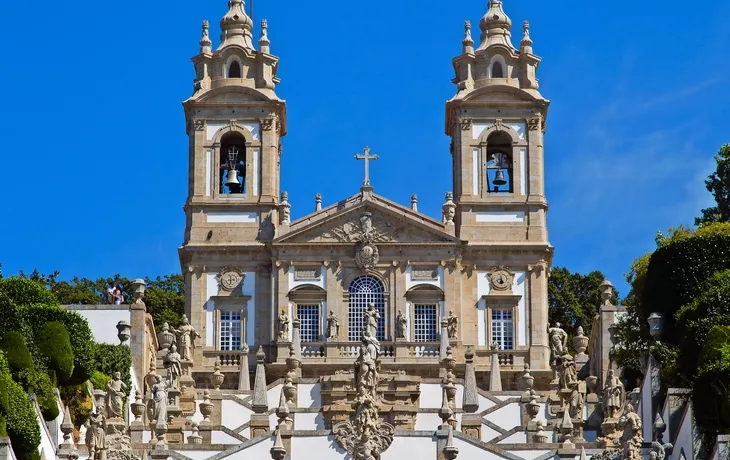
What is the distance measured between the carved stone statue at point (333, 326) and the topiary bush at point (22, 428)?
2356 centimetres

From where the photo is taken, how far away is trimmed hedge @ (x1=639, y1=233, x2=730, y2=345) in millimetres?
74875

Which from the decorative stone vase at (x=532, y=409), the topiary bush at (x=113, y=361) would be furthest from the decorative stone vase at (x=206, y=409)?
the decorative stone vase at (x=532, y=409)

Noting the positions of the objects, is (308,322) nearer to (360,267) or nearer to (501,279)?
(360,267)

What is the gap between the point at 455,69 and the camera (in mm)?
94188

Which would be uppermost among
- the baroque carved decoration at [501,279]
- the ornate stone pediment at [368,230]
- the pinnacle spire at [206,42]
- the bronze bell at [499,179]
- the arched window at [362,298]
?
the pinnacle spire at [206,42]

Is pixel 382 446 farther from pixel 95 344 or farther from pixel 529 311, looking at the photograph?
pixel 529 311

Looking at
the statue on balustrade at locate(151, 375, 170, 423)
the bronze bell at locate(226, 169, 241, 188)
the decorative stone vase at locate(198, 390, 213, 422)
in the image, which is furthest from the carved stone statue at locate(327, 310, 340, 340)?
the statue on balustrade at locate(151, 375, 170, 423)

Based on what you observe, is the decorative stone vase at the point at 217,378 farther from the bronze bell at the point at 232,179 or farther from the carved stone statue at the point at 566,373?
the carved stone statue at the point at 566,373

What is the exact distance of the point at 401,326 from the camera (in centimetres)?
8806

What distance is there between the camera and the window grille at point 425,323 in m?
88.8

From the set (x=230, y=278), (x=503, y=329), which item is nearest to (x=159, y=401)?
(x=230, y=278)

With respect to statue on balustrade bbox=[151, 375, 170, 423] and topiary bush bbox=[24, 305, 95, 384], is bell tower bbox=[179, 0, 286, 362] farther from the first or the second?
statue on balustrade bbox=[151, 375, 170, 423]

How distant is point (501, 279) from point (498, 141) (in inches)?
220

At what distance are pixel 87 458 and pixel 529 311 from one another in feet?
88.0
